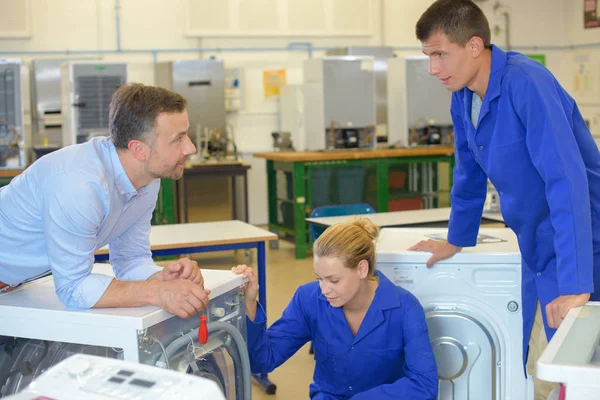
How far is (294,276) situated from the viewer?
6301 millimetres

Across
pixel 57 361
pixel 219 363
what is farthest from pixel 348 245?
pixel 57 361

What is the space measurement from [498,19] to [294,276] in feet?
18.5

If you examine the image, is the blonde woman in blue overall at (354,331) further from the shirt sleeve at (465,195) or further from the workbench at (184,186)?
the workbench at (184,186)

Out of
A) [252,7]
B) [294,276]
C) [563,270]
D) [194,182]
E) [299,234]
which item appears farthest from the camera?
[252,7]

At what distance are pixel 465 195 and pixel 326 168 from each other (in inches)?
191

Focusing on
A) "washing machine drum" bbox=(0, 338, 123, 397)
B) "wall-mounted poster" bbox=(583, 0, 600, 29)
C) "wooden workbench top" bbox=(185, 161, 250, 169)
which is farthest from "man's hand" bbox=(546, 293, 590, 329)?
"wall-mounted poster" bbox=(583, 0, 600, 29)

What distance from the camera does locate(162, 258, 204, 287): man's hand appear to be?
2009mm

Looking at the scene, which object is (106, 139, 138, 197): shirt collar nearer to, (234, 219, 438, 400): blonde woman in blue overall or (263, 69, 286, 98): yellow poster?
(234, 219, 438, 400): blonde woman in blue overall

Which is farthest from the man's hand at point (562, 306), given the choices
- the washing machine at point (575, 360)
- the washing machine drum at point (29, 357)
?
the washing machine drum at point (29, 357)

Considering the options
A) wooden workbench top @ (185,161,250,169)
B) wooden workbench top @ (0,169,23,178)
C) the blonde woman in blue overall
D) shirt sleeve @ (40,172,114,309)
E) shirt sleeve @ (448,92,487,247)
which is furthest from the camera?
wooden workbench top @ (185,161,250,169)

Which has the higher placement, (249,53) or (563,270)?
(249,53)

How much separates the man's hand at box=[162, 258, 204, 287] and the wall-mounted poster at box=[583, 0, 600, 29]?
9343 mm

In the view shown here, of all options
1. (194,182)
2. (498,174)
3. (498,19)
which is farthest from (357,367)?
(498,19)

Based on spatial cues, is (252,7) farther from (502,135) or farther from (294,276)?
(502,135)
